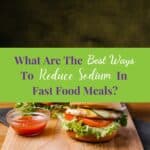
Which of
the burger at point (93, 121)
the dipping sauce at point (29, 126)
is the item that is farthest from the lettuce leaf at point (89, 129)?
the dipping sauce at point (29, 126)

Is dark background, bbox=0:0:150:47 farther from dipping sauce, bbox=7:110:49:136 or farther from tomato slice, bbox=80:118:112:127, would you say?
tomato slice, bbox=80:118:112:127

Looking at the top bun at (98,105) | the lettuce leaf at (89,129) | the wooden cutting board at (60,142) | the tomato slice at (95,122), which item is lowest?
the wooden cutting board at (60,142)

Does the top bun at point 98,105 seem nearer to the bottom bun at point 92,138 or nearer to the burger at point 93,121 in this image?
the burger at point 93,121

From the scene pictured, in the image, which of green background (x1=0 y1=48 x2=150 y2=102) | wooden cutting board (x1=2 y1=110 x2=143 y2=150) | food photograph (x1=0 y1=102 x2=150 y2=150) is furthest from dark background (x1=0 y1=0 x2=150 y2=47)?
wooden cutting board (x1=2 y1=110 x2=143 y2=150)

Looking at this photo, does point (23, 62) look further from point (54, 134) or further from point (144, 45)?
point (144, 45)

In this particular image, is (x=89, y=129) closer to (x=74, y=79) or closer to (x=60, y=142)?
(x=60, y=142)

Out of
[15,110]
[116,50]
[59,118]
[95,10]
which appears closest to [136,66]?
[116,50]
